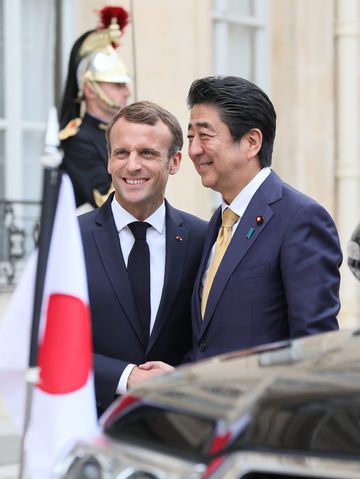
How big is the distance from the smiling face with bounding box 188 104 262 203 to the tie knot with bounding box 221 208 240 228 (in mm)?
35

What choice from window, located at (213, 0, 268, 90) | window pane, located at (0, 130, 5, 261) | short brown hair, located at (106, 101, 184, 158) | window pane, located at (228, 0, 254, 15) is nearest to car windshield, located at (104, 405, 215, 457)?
short brown hair, located at (106, 101, 184, 158)

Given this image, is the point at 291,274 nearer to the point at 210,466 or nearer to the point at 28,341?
the point at 28,341

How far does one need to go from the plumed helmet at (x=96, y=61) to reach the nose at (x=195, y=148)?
9.63 ft

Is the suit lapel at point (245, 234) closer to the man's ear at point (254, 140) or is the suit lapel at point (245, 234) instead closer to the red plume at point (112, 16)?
the man's ear at point (254, 140)

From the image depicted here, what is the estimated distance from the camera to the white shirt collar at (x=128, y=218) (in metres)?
3.66

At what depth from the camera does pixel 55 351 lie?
279cm

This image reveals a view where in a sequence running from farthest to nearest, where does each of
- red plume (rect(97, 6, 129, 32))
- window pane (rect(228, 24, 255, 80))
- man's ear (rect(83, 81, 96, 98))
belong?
window pane (rect(228, 24, 255, 80)) < red plume (rect(97, 6, 129, 32)) < man's ear (rect(83, 81, 96, 98))

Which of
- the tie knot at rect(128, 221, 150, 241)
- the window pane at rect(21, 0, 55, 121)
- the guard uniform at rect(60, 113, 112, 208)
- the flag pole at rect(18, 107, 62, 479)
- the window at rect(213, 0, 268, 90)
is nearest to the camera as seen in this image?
the flag pole at rect(18, 107, 62, 479)

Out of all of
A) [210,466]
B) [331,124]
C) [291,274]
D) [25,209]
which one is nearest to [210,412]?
[210,466]

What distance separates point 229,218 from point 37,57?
585 cm

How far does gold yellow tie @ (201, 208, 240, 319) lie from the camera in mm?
3488

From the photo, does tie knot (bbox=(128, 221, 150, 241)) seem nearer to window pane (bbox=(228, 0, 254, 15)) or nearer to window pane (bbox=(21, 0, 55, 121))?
window pane (bbox=(21, 0, 55, 121))

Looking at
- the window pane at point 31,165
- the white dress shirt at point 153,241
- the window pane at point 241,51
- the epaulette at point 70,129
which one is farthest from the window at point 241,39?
the white dress shirt at point 153,241

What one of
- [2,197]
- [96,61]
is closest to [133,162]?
[96,61]
